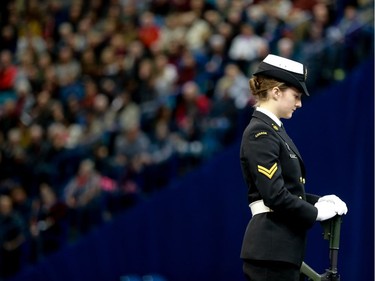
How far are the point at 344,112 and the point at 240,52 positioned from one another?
201cm

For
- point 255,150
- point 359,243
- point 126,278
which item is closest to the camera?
point 255,150

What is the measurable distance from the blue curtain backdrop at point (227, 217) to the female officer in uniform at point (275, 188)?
438cm

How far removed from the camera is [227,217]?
1016 cm

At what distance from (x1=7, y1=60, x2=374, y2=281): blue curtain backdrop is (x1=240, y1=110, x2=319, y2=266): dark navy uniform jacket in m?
4.38

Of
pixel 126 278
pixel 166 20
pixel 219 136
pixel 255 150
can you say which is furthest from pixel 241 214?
pixel 255 150

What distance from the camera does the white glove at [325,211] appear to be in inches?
189

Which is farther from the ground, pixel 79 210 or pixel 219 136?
pixel 219 136

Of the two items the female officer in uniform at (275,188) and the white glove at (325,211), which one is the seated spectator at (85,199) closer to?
the female officer in uniform at (275,188)

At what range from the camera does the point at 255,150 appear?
4816 mm

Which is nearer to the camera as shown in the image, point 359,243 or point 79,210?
point 359,243

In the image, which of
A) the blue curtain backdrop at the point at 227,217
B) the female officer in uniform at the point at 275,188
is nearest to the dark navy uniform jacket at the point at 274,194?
the female officer in uniform at the point at 275,188

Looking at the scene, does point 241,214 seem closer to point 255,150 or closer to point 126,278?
point 126,278

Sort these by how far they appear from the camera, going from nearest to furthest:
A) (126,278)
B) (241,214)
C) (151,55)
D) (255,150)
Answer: (255,150)
(241,214)
(126,278)
(151,55)

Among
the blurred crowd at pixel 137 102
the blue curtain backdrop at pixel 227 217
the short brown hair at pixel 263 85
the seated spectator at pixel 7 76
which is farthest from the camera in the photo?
the seated spectator at pixel 7 76
